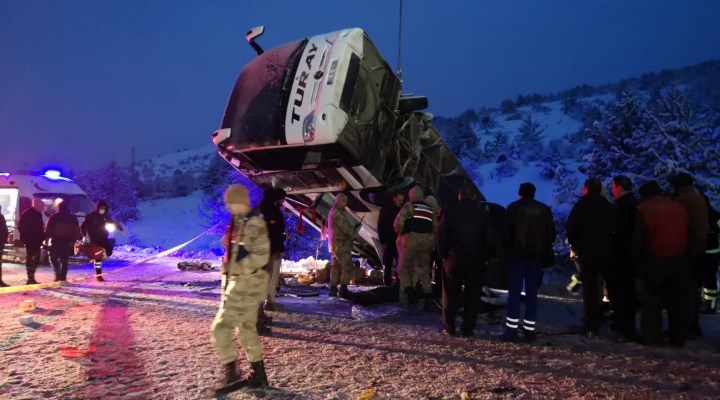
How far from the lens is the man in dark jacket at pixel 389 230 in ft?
24.3

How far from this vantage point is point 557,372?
14.5 feet

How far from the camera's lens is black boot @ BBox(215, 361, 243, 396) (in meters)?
3.74

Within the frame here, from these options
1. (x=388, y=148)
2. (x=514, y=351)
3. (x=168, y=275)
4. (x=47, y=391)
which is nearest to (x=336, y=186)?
(x=388, y=148)

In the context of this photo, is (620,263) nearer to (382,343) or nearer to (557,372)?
(557,372)

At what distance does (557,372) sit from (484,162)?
29204 mm

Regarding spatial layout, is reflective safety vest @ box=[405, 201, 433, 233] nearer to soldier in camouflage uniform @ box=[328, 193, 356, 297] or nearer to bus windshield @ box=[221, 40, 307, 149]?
soldier in camouflage uniform @ box=[328, 193, 356, 297]

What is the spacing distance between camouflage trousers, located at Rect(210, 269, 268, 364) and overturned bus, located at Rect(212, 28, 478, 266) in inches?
91.3

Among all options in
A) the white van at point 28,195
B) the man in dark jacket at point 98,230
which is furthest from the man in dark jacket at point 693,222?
the white van at point 28,195

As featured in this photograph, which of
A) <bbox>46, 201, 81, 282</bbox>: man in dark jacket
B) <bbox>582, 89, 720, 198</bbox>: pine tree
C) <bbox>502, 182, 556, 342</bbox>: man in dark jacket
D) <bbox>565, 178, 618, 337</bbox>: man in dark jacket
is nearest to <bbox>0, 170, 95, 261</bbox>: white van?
<bbox>46, 201, 81, 282</bbox>: man in dark jacket

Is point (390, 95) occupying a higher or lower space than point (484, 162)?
lower

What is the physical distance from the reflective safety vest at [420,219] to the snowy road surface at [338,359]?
119 centimetres

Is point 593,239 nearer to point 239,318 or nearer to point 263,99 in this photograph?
point 239,318

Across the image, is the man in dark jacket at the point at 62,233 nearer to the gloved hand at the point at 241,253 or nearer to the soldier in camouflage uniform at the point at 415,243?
the soldier in camouflage uniform at the point at 415,243

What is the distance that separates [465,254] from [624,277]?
1.87 metres
